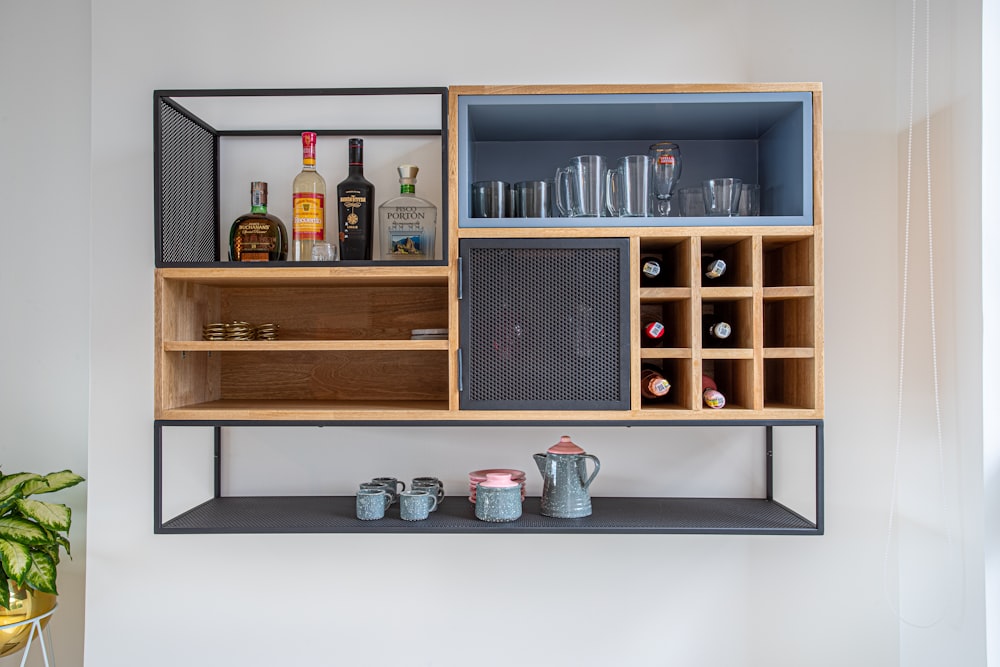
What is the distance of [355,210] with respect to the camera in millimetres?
1600

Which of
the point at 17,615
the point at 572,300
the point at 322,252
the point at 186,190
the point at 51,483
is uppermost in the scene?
the point at 186,190

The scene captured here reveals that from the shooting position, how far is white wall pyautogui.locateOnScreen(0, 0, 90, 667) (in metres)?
1.89

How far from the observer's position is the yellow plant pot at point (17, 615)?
155 cm

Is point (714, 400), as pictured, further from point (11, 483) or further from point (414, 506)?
point (11, 483)

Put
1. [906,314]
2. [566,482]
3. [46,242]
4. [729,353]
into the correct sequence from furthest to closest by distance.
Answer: [46,242] < [906,314] < [566,482] < [729,353]

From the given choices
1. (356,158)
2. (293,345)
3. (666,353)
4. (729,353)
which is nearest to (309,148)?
(356,158)

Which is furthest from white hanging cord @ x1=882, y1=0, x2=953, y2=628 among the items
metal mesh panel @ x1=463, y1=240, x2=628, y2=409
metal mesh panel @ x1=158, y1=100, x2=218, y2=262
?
metal mesh panel @ x1=158, y1=100, x2=218, y2=262

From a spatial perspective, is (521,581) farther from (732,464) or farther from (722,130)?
(722,130)

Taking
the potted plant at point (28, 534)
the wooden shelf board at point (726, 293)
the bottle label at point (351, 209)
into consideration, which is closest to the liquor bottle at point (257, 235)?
the bottle label at point (351, 209)

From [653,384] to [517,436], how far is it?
0.40m

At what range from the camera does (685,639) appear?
69.8 inches

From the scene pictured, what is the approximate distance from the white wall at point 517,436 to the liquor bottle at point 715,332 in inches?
11.9

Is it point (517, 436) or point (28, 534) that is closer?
point (28, 534)

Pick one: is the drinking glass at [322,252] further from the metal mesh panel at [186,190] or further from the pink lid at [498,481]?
the pink lid at [498,481]
